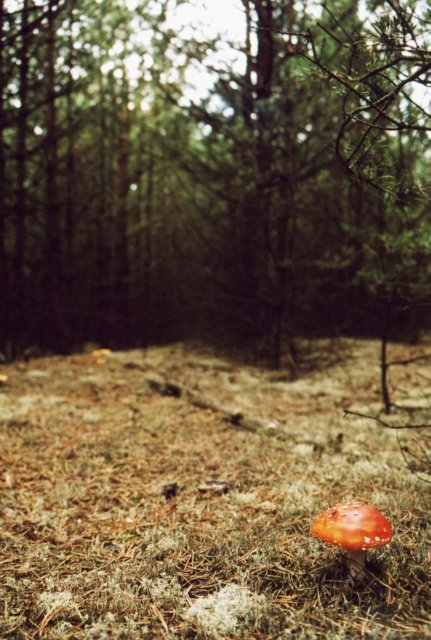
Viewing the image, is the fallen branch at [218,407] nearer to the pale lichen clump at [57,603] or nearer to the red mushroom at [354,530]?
the red mushroom at [354,530]

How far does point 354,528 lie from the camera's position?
7.28 feet

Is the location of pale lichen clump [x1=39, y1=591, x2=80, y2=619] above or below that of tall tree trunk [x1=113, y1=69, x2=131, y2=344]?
below

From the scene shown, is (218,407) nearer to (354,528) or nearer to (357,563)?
(357,563)

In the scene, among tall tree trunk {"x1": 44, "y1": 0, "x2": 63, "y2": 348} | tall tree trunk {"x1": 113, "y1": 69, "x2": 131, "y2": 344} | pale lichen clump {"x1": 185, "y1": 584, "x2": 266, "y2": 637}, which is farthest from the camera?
tall tree trunk {"x1": 113, "y1": 69, "x2": 131, "y2": 344}

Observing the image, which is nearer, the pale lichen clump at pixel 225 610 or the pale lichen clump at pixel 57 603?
the pale lichen clump at pixel 225 610

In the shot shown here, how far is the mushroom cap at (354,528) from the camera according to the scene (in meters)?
2.19

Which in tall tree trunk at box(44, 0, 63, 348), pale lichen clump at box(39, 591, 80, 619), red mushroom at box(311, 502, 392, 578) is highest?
tall tree trunk at box(44, 0, 63, 348)

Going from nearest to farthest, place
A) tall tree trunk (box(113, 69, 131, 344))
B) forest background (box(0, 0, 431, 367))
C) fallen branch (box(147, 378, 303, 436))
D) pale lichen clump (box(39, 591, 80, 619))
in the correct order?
pale lichen clump (box(39, 591, 80, 619)), fallen branch (box(147, 378, 303, 436)), forest background (box(0, 0, 431, 367)), tall tree trunk (box(113, 69, 131, 344))

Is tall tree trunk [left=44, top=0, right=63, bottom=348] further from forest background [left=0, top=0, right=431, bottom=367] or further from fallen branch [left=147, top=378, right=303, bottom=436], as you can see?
fallen branch [left=147, top=378, right=303, bottom=436]

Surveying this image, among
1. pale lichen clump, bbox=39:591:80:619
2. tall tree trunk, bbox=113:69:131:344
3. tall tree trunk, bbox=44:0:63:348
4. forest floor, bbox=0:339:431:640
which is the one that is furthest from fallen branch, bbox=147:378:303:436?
tall tree trunk, bbox=113:69:131:344

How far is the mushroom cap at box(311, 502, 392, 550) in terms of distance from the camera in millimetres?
2188

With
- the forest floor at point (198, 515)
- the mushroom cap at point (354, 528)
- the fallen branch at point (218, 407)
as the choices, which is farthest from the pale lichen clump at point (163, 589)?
the fallen branch at point (218, 407)

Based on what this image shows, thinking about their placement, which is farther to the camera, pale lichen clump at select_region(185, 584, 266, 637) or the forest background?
the forest background

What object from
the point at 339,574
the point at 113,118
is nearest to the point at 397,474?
the point at 339,574
